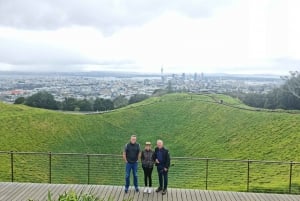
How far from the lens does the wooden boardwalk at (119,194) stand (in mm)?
10703

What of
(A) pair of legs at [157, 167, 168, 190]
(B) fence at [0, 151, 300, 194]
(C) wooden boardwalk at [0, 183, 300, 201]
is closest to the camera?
(C) wooden boardwalk at [0, 183, 300, 201]

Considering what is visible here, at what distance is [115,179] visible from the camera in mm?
19172

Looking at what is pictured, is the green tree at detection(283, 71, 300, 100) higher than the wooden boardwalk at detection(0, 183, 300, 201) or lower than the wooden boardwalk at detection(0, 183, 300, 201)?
higher

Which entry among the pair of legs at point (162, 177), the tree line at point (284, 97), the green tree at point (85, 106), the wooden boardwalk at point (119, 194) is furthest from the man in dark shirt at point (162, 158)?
the green tree at point (85, 106)

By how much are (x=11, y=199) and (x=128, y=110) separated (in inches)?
1317

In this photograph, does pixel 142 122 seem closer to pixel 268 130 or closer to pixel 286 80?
pixel 268 130

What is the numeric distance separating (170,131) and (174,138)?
254cm

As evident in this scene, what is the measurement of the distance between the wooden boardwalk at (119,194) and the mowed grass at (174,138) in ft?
10.6

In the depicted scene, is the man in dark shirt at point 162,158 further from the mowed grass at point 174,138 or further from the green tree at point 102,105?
the green tree at point 102,105

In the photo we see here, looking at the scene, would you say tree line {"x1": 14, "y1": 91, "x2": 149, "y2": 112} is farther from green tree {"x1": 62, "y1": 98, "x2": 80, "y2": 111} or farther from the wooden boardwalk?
the wooden boardwalk

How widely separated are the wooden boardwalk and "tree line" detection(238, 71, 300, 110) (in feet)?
117

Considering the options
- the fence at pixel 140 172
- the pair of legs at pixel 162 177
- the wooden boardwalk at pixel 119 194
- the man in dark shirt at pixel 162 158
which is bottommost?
the fence at pixel 140 172

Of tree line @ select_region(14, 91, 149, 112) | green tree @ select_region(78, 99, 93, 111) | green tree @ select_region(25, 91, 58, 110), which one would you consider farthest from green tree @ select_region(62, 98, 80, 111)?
green tree @ select_region(25, 91, 58, 110)

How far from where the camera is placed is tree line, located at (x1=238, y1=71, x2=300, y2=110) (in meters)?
44.8
